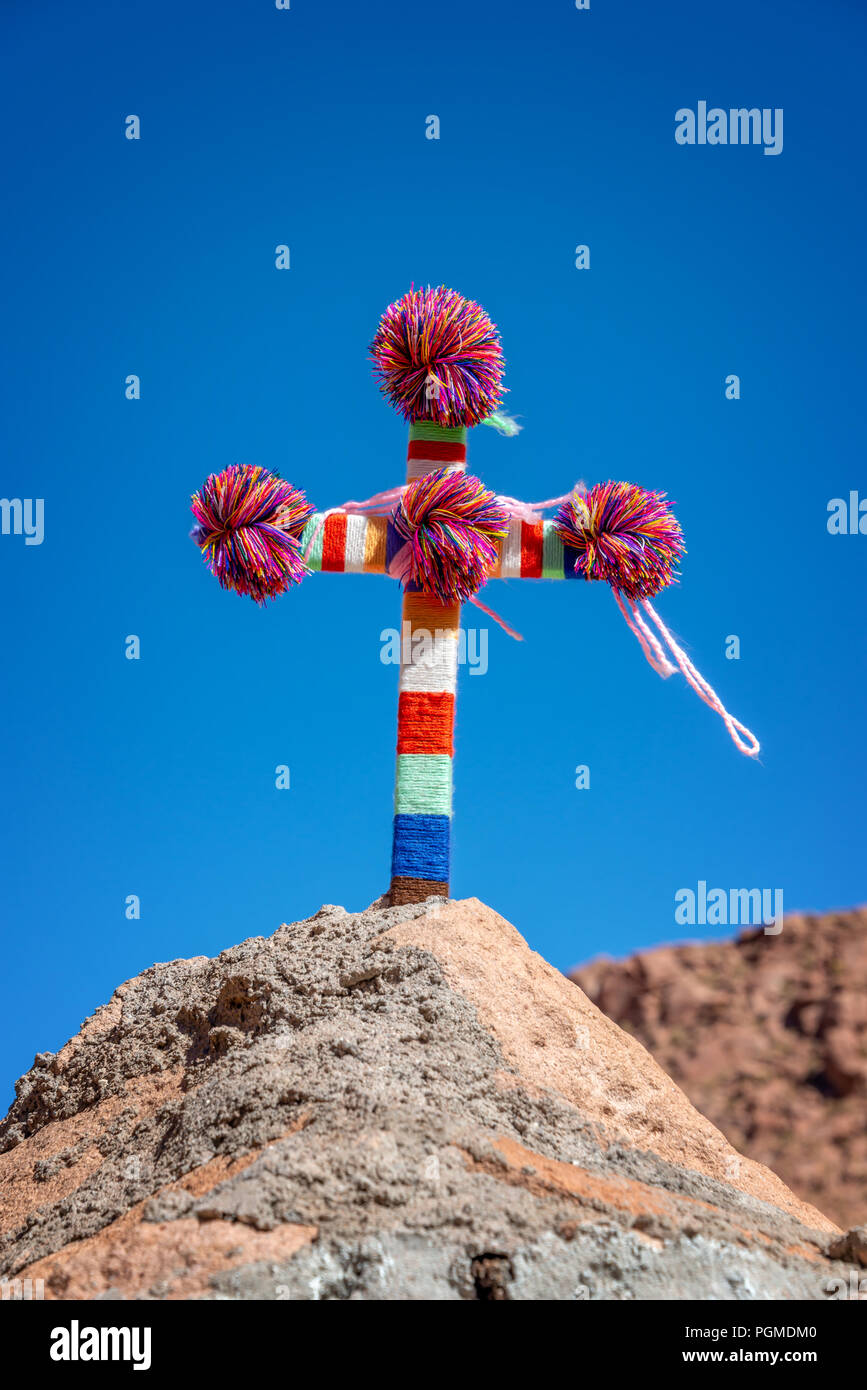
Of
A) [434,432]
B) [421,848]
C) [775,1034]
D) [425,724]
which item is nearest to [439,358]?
[434,432]

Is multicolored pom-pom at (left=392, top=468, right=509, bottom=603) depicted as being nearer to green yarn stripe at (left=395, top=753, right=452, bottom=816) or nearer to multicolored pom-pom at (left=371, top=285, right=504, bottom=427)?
multicolored pom-pom at (left=371, top=285, right=504, bottom=427)

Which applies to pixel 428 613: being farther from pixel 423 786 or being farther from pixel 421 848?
pixel 421 848

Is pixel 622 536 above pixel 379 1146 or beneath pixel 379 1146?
above

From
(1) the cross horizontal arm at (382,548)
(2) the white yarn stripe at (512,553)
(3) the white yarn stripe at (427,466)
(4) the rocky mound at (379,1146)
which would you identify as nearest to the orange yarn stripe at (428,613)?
(1) the cross horizontal arm at (382,548)

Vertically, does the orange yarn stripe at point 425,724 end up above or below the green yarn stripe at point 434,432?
below

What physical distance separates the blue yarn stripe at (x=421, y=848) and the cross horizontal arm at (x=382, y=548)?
4.08 feet

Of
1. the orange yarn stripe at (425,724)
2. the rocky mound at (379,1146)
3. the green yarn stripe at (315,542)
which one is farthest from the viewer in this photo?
the green yarn stripe at (315,542)

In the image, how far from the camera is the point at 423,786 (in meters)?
5.72

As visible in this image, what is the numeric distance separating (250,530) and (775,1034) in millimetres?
3817

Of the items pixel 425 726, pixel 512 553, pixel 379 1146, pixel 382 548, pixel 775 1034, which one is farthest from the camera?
pixel 775 1034

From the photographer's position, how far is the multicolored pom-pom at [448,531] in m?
5.66

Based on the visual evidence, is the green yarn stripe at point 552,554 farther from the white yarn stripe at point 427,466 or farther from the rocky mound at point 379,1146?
the rocky mound at point 379,1146

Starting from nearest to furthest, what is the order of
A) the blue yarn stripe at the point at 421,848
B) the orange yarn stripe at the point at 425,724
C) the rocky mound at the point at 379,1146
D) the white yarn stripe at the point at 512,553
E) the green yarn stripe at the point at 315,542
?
the rocky mound at the point at 379,1146 < the blue yarn stripe at the point at 421,848 < the orange yarn stripe at the point at 425,724 < the green yarn stripe at the point at 315,542 < the white yarn stripe at the point at 512,553
